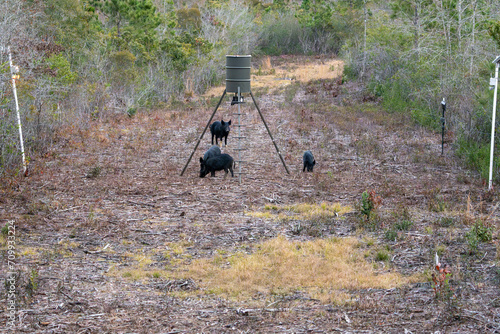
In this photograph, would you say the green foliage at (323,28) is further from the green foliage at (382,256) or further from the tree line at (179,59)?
the green foliage at (382,256)

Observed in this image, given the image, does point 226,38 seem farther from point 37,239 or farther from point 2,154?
point 37,239

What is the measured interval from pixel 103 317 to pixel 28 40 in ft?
36.0

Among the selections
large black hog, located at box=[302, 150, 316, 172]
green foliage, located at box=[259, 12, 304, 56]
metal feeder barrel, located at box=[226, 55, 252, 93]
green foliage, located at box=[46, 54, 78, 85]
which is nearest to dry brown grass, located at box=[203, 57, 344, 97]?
green foliage, located at box=[259, 12, 304, 56]

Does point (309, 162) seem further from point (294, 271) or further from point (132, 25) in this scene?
point (132, 25)

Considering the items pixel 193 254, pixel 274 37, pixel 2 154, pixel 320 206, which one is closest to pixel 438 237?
pixel 320 206

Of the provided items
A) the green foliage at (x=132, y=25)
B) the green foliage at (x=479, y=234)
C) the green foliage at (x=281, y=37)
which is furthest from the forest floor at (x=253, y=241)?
the green foliage at (x=281, y=37)

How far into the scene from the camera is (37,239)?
8656 mm

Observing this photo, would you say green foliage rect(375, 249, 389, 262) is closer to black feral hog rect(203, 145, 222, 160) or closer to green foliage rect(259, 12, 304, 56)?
black feral hog rect(203, 145, 222, 160)

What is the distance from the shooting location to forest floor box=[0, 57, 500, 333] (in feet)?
20.2

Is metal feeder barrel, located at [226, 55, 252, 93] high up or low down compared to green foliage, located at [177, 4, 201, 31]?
down

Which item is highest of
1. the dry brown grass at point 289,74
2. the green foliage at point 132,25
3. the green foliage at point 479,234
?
the green foliage at point 132,25

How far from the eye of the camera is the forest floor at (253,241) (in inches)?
242

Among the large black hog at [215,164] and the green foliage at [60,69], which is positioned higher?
the green foliage at [60,69]

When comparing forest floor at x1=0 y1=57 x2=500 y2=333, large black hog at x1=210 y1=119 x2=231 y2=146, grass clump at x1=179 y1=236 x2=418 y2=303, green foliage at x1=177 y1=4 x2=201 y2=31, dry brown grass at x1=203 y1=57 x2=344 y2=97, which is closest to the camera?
forest floor at x1=0 y1=57 x2=500 y2=333
